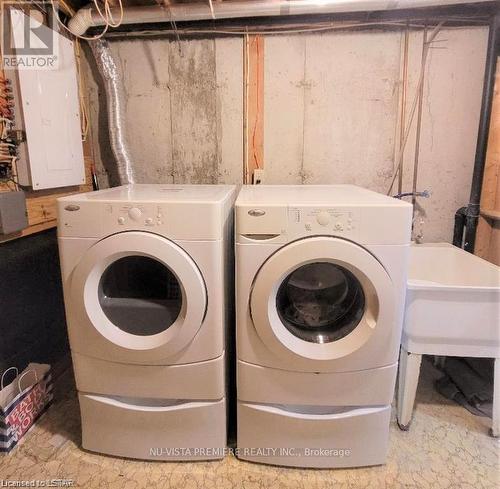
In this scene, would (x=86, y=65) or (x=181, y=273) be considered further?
(x=86, y=65)

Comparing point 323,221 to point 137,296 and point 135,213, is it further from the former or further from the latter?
point 137,296

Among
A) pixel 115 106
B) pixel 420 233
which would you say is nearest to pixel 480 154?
pixel 420 233

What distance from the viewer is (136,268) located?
1302mm

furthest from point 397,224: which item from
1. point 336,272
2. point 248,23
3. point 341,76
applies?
point 248,23

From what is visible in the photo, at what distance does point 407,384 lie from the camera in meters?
1.40

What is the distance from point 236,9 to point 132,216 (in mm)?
1231

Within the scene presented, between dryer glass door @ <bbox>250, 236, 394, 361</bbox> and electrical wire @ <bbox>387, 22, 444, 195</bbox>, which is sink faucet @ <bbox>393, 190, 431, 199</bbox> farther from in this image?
dryer glass door @ <bbox>250, 236, 394, 361</bbox>

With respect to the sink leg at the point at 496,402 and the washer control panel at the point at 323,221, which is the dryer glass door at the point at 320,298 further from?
the sink leg at the point at 496,402

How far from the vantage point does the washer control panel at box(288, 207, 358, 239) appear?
109 cm

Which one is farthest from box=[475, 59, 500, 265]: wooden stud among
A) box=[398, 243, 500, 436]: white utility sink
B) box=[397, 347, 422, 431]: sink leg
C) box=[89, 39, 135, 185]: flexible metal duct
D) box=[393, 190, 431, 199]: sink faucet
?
box=[89, 39, 135, 185]: flexible metal duct

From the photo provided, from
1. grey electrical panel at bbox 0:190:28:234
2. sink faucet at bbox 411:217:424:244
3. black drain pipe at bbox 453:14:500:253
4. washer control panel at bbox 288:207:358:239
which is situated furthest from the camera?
sink faucet at bbox 411:217:424:244

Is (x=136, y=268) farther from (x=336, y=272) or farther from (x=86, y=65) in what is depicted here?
(x=86, y=65)

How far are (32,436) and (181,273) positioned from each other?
42.1 inches

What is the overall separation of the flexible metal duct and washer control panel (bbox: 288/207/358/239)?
1.23m
